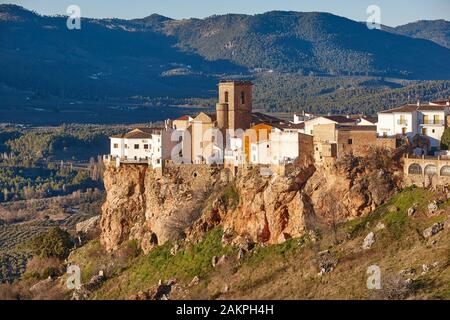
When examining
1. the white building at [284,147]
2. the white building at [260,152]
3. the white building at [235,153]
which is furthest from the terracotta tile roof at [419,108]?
the white building at [235,153]

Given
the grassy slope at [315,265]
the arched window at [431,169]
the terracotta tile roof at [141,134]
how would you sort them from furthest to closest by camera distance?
the terracotta tile roof at [141,134] < the arched window at [431,169] < the grassy slope at [315,265]

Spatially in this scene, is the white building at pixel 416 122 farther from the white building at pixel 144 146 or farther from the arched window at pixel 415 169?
the white building at pixel 144 146

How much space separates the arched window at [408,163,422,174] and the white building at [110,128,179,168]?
1189 centimetres

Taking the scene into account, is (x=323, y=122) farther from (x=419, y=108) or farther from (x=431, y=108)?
(x=431, y=108)

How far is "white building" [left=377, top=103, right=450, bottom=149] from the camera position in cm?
4562

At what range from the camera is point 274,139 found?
1800 inches

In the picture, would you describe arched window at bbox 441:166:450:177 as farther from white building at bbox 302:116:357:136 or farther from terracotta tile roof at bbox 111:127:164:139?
terracotta tile roof at bbox 111:127:164:139

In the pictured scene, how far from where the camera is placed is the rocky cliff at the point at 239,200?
43062mm

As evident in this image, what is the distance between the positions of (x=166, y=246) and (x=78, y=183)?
177 ft

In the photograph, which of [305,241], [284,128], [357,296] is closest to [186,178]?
[284,128]

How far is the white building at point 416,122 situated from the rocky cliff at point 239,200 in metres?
3.10

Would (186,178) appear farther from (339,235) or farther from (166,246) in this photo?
(339,235)

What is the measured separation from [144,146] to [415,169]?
1432 centimetres

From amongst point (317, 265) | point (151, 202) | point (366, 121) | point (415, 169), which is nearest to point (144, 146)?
point (151, 202)
